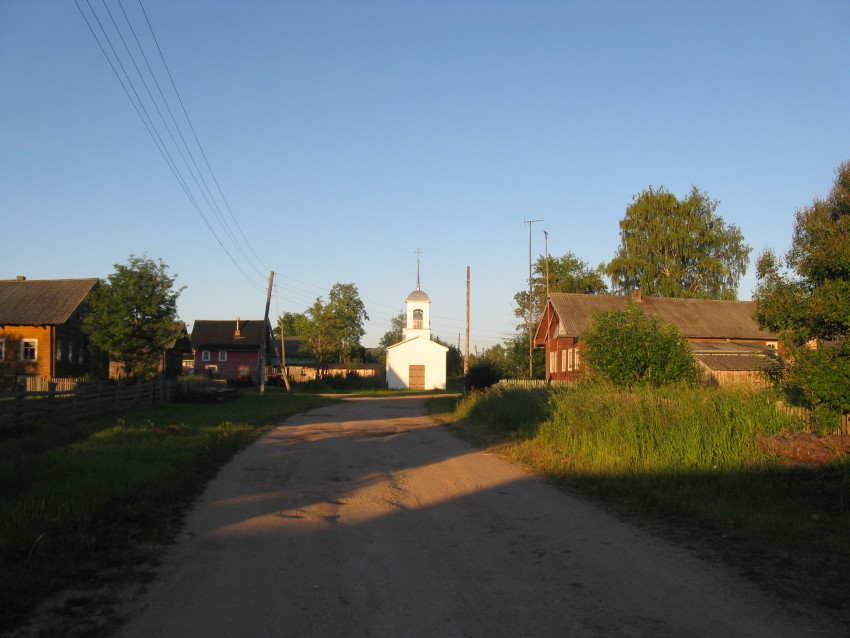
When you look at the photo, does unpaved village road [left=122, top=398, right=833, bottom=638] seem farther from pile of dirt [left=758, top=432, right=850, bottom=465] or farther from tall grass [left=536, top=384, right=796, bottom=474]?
pile of dirt [left=758, top=432, right=850, bottom=465]

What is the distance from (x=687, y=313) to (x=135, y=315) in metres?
30.6

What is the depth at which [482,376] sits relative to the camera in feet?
113

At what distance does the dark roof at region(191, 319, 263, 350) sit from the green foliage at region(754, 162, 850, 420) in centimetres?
6199

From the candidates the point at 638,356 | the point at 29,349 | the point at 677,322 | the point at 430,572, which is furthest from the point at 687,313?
the point at 29,349

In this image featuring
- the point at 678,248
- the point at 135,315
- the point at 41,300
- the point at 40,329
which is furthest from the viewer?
the point at 678,248

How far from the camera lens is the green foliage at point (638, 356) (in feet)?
66.0

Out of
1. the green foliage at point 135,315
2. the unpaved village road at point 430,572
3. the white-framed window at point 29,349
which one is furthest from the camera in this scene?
the white-framed window at point 29,349

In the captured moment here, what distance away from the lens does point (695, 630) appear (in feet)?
15.9

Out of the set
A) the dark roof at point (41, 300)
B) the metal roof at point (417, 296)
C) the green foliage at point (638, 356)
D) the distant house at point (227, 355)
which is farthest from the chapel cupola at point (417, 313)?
the green foliage at point (638, 356)

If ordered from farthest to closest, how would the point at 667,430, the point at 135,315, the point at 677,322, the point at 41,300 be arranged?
the point at 41,300 < the point at 677,322 < the point at 135,315 < the point at 667,430

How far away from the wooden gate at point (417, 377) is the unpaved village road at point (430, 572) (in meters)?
49.7

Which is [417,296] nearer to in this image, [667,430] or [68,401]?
[68,401]

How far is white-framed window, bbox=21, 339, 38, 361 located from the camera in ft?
133

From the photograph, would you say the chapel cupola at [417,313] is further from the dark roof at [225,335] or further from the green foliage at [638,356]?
the green foliage at [638,356]
